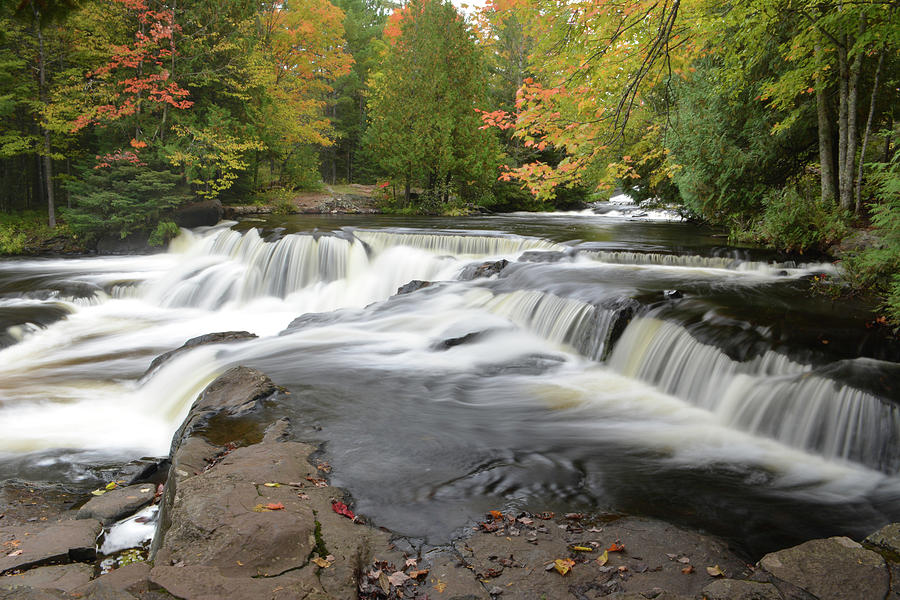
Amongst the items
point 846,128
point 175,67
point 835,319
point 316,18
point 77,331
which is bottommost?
point 77,331

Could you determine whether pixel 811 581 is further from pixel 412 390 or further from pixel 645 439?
pixel 412 390

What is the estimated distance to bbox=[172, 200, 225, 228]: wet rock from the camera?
17.9 m

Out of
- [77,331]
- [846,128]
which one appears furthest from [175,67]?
[846,128]

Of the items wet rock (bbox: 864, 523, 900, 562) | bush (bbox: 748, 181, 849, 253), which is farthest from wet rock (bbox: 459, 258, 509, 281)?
wet rock (bbox: 864, 523, 900, 562)

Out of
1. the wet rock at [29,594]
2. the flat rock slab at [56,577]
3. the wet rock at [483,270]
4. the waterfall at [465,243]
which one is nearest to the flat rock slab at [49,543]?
the flat rock slab at [56,577]

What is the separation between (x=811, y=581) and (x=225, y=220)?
788 inches

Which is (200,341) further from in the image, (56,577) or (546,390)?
(56,577)

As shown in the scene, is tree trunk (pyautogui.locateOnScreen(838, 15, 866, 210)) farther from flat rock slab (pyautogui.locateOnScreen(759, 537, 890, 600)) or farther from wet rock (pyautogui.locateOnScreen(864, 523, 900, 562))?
flat rock slab (pyautogui.locateOnScreen(759, 537, 890, 600))

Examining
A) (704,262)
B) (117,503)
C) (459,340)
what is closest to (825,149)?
(704,262)

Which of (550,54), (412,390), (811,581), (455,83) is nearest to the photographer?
(811,581)

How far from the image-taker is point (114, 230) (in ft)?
56.3

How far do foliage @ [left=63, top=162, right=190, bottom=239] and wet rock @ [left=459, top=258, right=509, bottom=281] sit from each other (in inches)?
→ 442

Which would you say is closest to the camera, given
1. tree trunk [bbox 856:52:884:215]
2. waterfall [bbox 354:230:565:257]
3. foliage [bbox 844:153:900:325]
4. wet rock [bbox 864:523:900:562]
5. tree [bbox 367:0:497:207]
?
wet rock [bbox 864:523:900:562]

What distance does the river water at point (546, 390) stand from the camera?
3967mm
